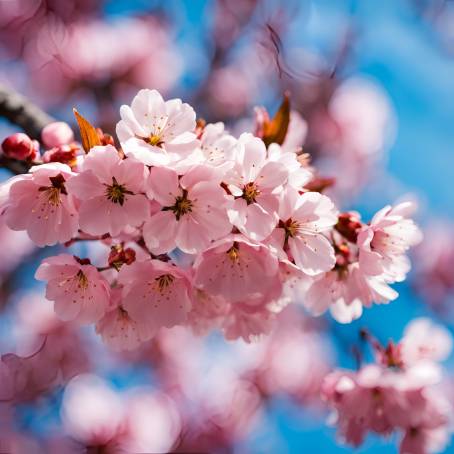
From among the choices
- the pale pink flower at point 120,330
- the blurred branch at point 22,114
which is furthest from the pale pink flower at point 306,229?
the blurred branch at point 22,114

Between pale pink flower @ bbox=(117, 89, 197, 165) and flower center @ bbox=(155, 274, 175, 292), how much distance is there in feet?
1.05

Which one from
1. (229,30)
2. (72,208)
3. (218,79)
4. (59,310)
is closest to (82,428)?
(59,310)

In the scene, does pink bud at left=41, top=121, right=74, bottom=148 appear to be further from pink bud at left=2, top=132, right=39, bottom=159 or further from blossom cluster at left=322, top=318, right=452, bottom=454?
blossom cluster at left=322, top=318, right=452, bottom=454

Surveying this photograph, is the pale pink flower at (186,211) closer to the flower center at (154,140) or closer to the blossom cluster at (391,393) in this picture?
the flower center at (154,140)

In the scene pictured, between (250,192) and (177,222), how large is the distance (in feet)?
0.60

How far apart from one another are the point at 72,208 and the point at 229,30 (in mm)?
4292

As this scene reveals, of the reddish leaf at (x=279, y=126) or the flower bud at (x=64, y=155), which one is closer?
the flower bud at (x=64, y=155)

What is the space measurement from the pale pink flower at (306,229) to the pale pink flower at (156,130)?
0.28m

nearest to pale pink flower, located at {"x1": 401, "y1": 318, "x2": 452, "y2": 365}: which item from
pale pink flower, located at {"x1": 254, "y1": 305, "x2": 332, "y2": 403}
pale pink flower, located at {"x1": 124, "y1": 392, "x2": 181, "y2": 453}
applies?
pale pink flower, located at {"x1": 124, "y1": 392, "x2": 181, "y2": 453}

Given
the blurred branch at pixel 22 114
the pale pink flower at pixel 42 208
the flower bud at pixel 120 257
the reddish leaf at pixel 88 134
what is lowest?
the blurred branch at pixel 22 114

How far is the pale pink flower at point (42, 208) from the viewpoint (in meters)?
1.37

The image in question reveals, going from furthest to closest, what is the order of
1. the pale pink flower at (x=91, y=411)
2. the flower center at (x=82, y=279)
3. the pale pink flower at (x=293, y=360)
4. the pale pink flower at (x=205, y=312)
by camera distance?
the pale pink flower at (x=293, y=360) → the pale pink flower at (x=91, y=411) → the pale pink flower at (x=205, y=312) → the flower center at (x=82, y=279)

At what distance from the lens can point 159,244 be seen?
134cm

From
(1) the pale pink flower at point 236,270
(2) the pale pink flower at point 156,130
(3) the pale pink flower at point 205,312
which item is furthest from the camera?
(3) the pale pink flower at point 205,312
